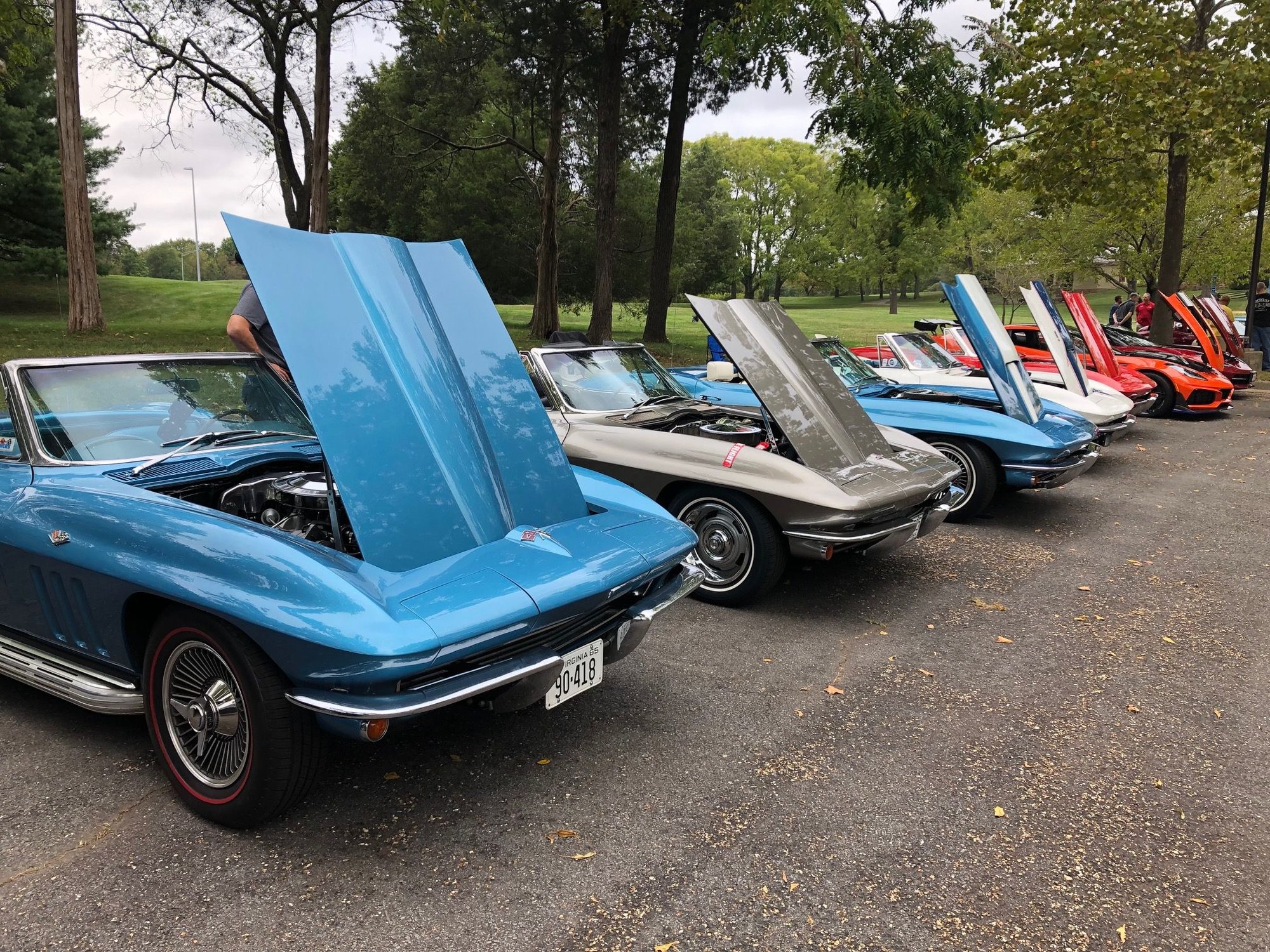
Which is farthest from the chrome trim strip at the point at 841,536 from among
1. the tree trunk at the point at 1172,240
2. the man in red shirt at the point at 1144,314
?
the man in red shirt at the point at 1144,314

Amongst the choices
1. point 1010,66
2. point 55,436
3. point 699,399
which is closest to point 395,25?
point 1010,66

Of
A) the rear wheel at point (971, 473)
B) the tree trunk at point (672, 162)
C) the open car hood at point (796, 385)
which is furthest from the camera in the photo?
the tree trunk at point (672, 162)

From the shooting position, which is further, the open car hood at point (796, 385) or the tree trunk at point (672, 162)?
the tree trunk at point (672, 162)

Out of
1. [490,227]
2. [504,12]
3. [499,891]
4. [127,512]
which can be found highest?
[504,12]

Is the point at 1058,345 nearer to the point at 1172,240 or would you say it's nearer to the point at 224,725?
the point at 224,725

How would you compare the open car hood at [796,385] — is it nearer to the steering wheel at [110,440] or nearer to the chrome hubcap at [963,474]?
the chrome hubcap at [963,474]

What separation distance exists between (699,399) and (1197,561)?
11.9ft

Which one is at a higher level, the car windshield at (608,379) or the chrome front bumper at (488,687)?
the car windshield at (608,379)

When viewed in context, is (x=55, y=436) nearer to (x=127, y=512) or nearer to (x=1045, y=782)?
(x=127, y=512)

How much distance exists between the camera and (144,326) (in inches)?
814

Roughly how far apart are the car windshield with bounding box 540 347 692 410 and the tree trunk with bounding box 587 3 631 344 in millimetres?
10338

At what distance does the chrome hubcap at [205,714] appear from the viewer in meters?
2.67

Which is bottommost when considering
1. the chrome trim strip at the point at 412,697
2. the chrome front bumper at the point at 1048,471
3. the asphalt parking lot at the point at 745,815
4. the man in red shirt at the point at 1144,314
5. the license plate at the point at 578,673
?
the asphalt parking lot at the point at 745,815

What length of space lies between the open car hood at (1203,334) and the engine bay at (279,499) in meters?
15.1
